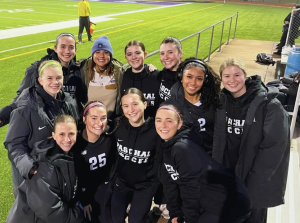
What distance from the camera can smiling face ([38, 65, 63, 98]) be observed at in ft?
8.27

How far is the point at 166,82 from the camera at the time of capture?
3355 mm

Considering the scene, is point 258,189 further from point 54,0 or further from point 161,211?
point 54,0

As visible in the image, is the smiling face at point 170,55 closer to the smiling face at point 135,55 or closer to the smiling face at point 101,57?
the smiling face at point 135,55

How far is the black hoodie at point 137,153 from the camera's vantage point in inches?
108

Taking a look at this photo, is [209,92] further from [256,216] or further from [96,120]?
[256,216]

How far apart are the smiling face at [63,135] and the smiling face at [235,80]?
1.49 m

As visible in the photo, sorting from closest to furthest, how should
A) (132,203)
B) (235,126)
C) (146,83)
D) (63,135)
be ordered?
(63,135) < (235,126) < (132,203) < (146,83)

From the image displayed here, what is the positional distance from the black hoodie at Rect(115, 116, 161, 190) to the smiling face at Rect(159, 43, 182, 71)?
2.75ft

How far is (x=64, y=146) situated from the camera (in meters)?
2.33

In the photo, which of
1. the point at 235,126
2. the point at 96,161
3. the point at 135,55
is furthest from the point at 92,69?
the point at 235,126

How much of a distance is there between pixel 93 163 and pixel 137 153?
457 millimetres

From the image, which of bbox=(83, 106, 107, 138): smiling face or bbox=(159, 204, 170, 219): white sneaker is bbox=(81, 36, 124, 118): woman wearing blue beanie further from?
bbox=(159, 204, 170, 219): white sneaker

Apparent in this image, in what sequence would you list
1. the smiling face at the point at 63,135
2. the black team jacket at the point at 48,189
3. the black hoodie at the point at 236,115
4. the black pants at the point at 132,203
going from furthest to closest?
the black pants at the point at 132,203 → the black hoodie at the point at 236,115 → the smiling face at the point at 63,135 → the black team jacket at the point at 48,189

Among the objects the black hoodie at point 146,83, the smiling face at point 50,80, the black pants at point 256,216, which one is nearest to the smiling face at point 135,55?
the black hoodie at point 146,83
